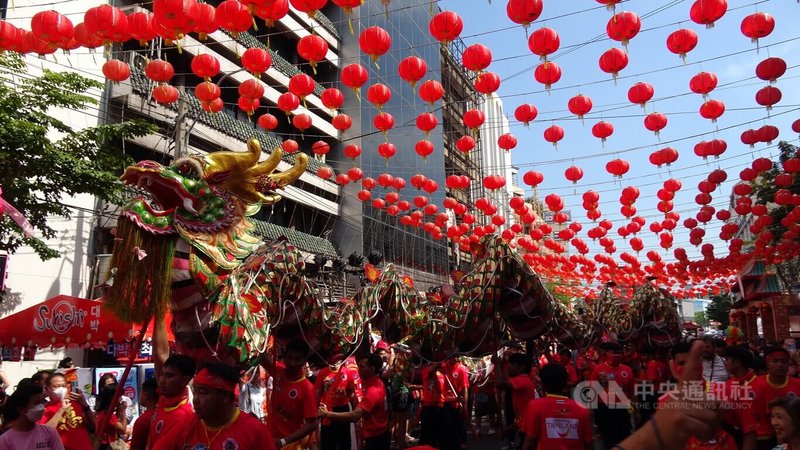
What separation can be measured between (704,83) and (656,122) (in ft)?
4.77

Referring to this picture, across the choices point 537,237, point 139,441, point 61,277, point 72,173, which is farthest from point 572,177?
point 139,441

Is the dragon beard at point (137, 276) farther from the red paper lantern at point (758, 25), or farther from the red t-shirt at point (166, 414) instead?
the red paper lantern at point (758, 25)

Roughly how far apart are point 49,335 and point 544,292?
7063 mm

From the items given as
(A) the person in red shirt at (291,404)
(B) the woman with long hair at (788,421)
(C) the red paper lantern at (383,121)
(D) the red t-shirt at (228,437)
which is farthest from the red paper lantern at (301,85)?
(B) the woman with long hair at (788,421)

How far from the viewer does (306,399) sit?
4.86 meters

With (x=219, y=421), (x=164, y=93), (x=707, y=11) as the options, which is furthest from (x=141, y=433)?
(x=707, y=11)

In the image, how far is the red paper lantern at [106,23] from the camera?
6961 mm

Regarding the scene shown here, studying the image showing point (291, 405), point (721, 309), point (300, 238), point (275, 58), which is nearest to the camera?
point (291, 405)

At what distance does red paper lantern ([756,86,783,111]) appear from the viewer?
9.37 metres

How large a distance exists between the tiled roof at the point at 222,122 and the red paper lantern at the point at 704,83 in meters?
8.83

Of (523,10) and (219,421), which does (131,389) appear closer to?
(219,421)

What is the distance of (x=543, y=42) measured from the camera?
7.85 meters

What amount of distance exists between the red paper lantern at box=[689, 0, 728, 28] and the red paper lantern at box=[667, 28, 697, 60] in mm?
877

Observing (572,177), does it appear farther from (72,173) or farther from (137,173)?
(137,173)
